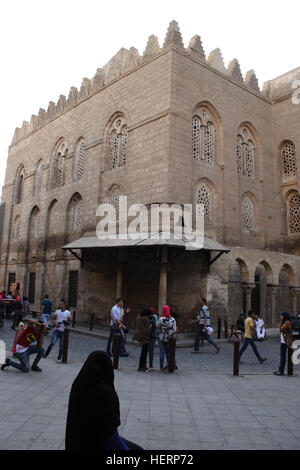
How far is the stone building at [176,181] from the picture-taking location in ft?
44.4

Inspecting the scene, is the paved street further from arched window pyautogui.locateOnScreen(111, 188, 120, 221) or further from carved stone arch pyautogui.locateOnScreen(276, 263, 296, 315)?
arched window pyautogui.locateOnScreen(111, 188, 120, 221)

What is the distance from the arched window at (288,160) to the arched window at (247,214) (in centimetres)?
308

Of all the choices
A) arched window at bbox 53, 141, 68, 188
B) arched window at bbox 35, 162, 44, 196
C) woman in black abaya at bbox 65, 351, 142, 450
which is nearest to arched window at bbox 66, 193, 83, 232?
arched window at bbox 53, 141, 68, 188

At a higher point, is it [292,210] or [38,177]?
[38,177]

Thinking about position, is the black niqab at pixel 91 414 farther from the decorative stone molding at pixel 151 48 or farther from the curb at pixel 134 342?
the decorative stone molding at pixel 151 48

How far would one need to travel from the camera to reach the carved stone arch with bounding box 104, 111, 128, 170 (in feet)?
54.4

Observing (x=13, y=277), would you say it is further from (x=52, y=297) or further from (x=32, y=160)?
→ (x=32, y=160)

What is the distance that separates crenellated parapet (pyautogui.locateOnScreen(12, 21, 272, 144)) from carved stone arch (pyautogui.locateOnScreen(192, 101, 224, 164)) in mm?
2116

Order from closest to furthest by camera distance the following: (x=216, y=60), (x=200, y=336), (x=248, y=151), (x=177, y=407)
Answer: (x=177, y=407)
(x=200, y=336)
(x=216, y=60)
(x=248, y=151)

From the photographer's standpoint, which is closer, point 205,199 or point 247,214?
point 205,199

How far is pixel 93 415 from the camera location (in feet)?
7.29

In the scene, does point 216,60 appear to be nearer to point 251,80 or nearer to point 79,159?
point 251,80

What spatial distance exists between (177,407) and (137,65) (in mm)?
15032

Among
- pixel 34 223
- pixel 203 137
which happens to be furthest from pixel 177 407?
pixel 34 223
